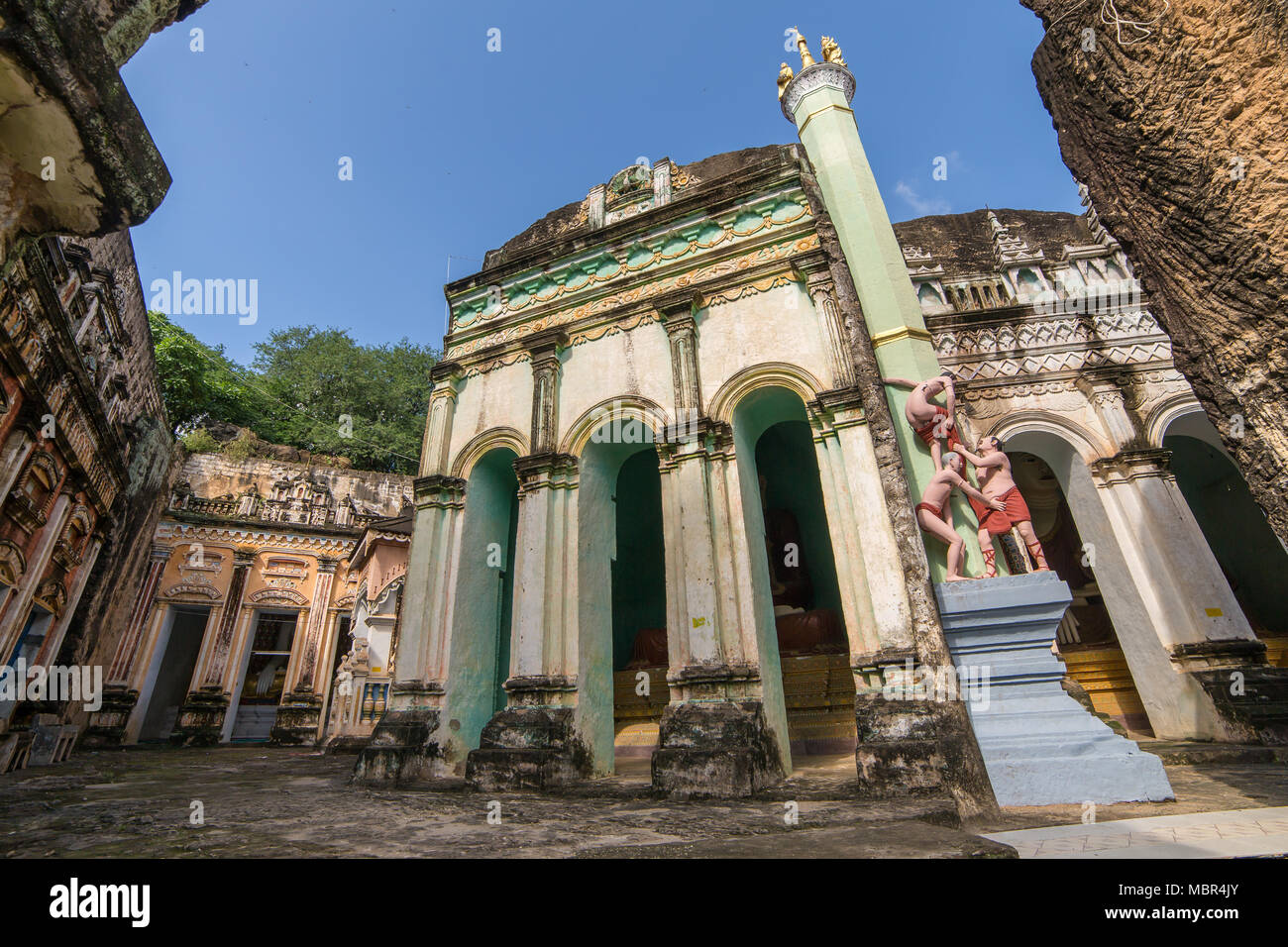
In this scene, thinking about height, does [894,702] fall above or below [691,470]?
below

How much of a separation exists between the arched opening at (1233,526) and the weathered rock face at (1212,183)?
8.68 metres

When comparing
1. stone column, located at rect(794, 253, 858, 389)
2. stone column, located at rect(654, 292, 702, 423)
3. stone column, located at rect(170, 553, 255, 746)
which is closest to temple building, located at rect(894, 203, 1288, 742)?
stone column, located at rect(794, 253, 858, 389)

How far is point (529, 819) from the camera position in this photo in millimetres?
3902

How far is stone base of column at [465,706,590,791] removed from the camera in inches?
223

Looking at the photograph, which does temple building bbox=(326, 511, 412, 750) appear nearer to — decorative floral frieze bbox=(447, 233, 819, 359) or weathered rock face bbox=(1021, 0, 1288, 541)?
decorative floral frieze bbox=(447, 233, 819, 359)

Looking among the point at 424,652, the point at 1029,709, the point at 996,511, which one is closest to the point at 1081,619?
the point at 996,511

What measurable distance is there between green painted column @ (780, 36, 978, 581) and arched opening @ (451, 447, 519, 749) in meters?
5.10

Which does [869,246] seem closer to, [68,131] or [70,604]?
[68,131]

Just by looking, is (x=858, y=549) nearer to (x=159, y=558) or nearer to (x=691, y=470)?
(x=691, y=470)
